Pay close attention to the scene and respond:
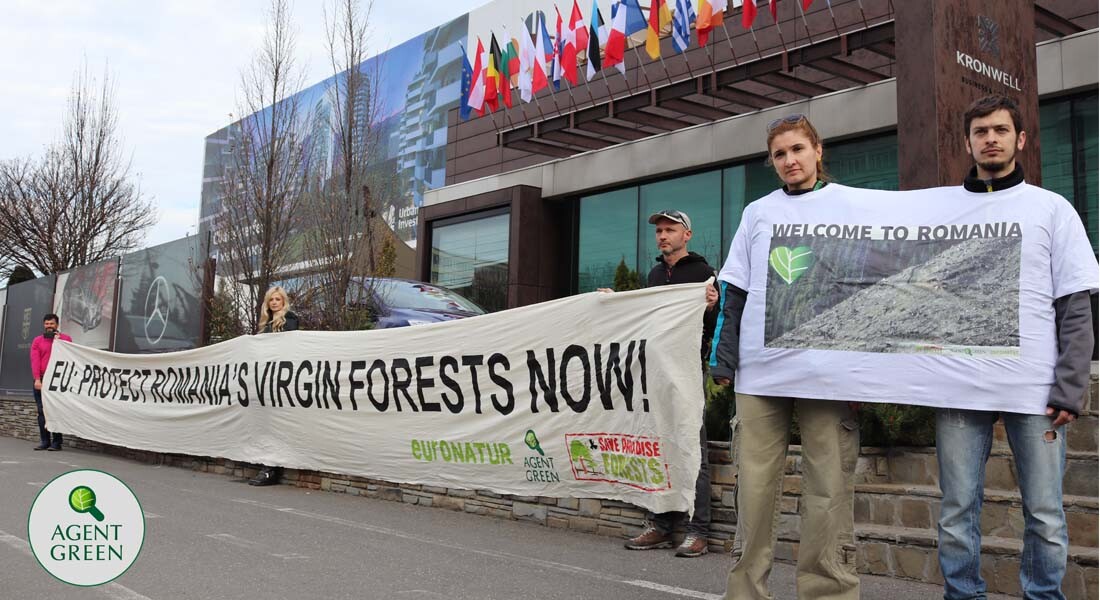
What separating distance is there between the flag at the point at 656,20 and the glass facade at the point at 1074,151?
5.82 m

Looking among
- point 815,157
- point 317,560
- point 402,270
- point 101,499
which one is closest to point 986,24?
point 815,157

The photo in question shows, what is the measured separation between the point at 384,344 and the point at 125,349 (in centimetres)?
895

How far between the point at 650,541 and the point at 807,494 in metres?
2.38

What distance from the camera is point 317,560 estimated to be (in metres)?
5.32

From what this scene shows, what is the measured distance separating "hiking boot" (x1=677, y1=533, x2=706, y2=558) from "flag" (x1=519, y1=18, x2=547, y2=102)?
12454mm

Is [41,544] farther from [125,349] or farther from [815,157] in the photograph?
[125,349]

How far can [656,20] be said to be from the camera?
15094 mm

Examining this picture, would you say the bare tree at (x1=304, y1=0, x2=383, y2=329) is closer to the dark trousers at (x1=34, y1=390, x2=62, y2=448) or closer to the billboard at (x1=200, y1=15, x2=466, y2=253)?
the dark trousers at (x1=34, y1=390, x2=62, y2=448)

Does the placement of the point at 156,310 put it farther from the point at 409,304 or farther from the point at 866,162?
the point at 866,162

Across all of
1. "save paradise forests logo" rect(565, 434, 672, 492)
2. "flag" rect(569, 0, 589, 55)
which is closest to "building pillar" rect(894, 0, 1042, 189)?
"save paradise forests logo" rect(565, 434, 672, 492)

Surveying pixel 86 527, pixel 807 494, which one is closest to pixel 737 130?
pixel 807 494

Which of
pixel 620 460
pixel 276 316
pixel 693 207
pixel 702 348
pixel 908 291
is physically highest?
pixel 693 207

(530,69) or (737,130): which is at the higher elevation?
(530,69)

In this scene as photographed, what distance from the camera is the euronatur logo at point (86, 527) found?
8.38ft
